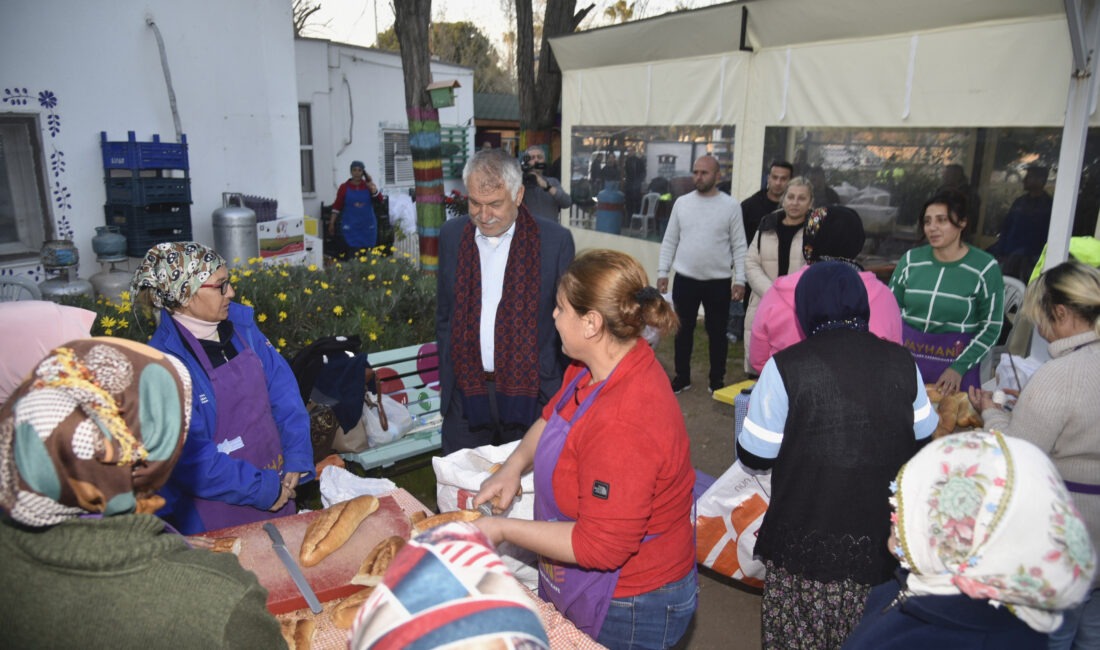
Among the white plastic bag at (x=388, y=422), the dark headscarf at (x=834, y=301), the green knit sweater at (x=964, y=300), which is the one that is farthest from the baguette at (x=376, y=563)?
the green knit sweater at (x=964, y=300)

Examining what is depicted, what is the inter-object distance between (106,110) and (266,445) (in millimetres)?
6428

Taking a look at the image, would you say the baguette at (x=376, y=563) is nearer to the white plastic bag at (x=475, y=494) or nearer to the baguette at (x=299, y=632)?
the baguette at (x=299, y=632)

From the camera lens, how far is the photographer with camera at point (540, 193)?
575 cm

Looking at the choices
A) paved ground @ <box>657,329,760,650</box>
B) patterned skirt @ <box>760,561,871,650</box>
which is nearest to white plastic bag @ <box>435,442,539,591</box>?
paved ground @ <box>657,329,760,650</box>

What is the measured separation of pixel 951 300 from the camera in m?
3.72

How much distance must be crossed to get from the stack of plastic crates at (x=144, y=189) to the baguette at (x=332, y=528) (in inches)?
256

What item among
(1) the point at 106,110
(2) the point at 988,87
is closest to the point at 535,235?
(2) the point at 988,87

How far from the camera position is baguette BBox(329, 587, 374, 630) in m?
1.83

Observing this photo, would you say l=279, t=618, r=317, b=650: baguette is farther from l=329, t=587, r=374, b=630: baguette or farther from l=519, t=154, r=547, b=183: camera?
l=519, t=154, r=547, b=183: camera

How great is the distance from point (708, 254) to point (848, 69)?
2.48 m

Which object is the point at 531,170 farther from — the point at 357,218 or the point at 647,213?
the point at 357,218

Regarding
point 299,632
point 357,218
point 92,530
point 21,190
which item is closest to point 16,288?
point 21,190

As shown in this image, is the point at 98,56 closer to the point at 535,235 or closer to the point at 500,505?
the point at 535,235

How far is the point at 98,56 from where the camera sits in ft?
23.5
